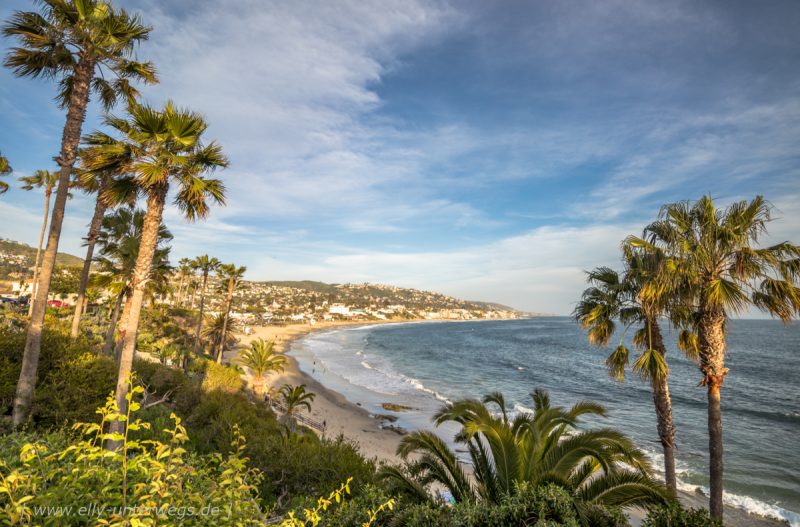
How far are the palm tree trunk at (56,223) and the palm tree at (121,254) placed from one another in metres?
6.03

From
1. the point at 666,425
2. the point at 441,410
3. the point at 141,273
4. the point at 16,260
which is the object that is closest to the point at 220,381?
the point at 141,273

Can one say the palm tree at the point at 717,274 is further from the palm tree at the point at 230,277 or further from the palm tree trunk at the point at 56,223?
the palm tree at the point at 230,277

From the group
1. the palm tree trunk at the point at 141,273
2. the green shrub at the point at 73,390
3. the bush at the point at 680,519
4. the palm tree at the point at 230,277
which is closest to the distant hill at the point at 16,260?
the palm tree at the point at 230,277

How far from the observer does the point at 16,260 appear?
379 ft

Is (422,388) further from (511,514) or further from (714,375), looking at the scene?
(511,514)

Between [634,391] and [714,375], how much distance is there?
42.9m

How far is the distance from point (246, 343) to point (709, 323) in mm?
73564

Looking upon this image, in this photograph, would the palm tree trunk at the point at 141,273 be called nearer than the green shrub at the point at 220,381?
Yes

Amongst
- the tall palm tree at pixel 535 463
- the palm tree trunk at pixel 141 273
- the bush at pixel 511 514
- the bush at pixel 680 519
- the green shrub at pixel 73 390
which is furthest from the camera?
the green shrub at pixel 73 390

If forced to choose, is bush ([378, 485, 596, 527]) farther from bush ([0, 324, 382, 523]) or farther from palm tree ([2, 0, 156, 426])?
palm tree ([2, 0, 156, 426])

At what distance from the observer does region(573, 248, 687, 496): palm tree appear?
972cm

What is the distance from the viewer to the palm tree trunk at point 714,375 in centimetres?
880

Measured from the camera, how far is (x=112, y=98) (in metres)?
11.1

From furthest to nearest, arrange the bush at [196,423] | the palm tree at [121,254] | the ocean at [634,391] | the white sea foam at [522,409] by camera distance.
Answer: the white sea foam at [522,409]
the ocean at [634,391]
the palm tree at [121,254]
the bush at [196,423]
